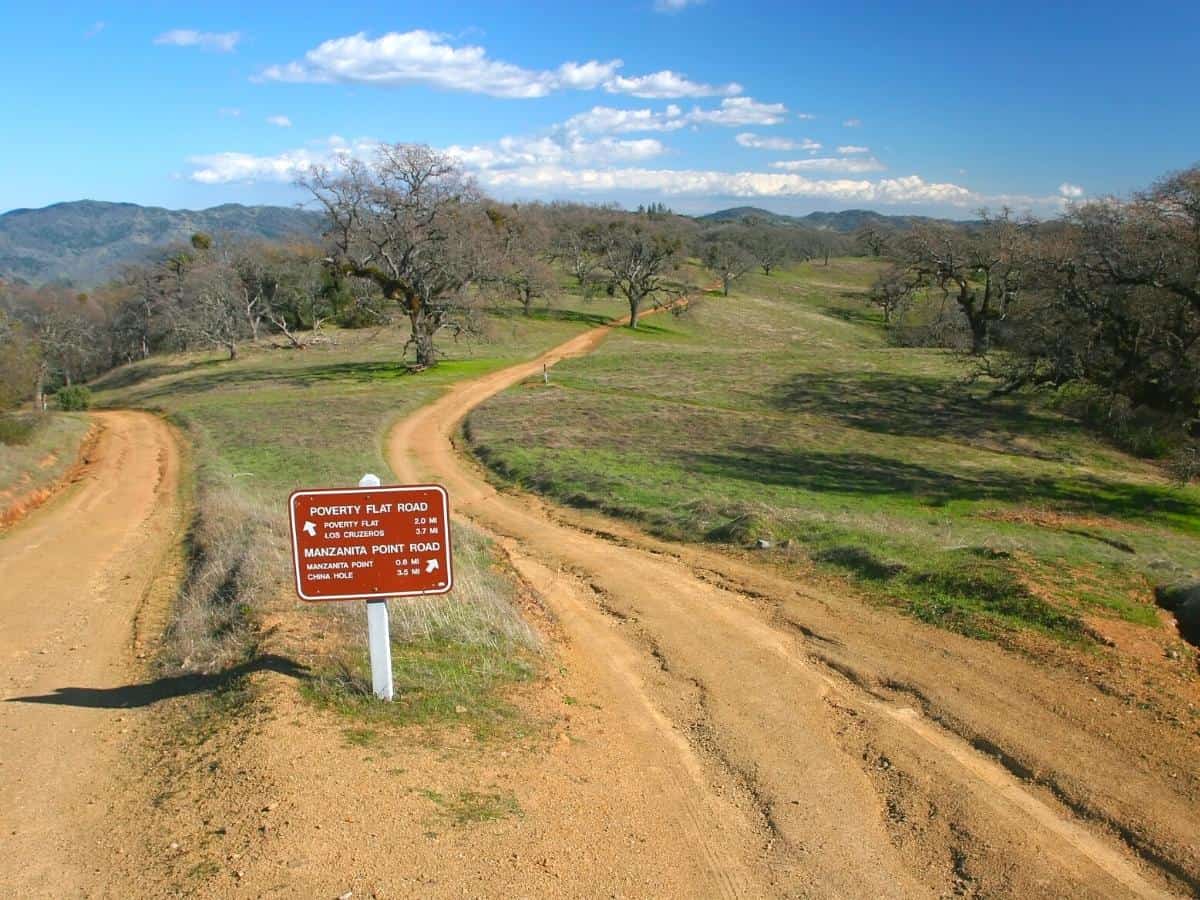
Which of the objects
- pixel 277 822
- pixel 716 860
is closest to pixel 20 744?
pixel 277 822

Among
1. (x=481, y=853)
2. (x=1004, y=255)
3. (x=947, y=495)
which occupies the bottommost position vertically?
(x=947, y=495)

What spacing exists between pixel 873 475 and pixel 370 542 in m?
22.9

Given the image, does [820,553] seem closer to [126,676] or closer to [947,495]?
[126,676]

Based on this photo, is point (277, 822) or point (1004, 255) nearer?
point (277, 822)

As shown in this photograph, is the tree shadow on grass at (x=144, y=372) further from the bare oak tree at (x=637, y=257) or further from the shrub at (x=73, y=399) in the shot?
the bare oak tree at (x=637, y=257)

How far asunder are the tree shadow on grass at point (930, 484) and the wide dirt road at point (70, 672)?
15.8m

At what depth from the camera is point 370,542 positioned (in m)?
7.53

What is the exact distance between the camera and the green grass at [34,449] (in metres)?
24.9

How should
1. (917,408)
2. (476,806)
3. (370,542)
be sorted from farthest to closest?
(917,408) < (370,542) < (476,806)

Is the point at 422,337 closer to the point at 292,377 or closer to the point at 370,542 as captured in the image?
the point at 292,377

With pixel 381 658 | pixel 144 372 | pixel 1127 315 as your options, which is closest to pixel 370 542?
pixel 381 658

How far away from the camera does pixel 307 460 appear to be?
26.8m

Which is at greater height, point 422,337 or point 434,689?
point 422,337

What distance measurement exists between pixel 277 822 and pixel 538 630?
5392 mm
